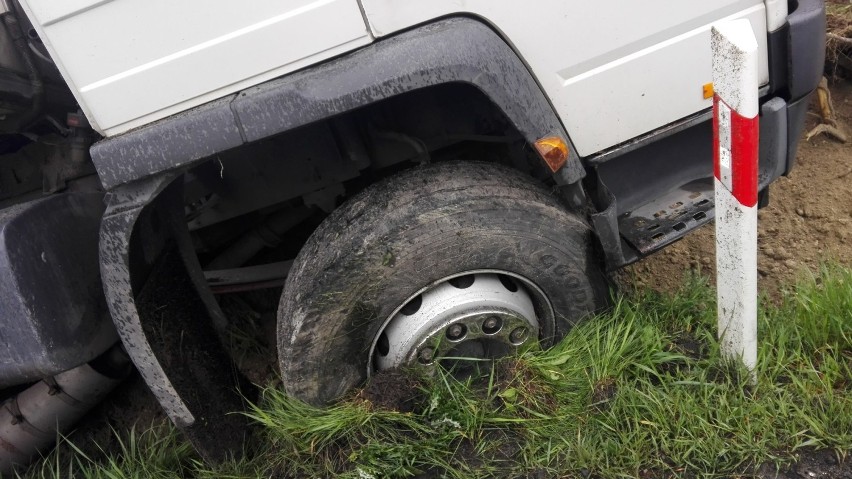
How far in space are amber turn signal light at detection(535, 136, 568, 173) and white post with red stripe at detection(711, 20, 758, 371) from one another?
443 mm

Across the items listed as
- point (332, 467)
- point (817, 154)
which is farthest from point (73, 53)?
point (817, 154)

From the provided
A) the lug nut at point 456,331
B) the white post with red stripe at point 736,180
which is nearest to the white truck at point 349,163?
the lug nut at point 456,331

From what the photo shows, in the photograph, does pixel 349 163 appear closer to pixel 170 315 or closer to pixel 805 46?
pixel 170 315

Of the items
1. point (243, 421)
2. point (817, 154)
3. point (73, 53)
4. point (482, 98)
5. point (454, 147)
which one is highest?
point (73, 53)

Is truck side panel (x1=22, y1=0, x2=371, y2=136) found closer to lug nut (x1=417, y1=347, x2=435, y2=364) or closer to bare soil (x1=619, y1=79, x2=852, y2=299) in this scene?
lug nut (x1=417, y1=347, x2=435, y2=364)

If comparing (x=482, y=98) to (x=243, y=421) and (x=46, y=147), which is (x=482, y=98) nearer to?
(x=243, y=421)

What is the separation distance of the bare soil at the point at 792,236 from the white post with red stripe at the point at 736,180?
29.3 inches

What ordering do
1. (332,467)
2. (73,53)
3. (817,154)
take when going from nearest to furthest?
(73,53), (332,467), (817,154)

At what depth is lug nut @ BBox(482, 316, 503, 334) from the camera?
7.77 ft

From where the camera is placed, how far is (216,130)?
196cm

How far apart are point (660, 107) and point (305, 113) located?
1.23 m

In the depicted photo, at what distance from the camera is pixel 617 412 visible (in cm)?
227

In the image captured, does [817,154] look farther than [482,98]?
Yes

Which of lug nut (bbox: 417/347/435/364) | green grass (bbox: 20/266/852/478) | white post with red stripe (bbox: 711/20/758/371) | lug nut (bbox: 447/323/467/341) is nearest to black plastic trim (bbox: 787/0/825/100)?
white post with red stripe (bbox: 711/20/758/371)
